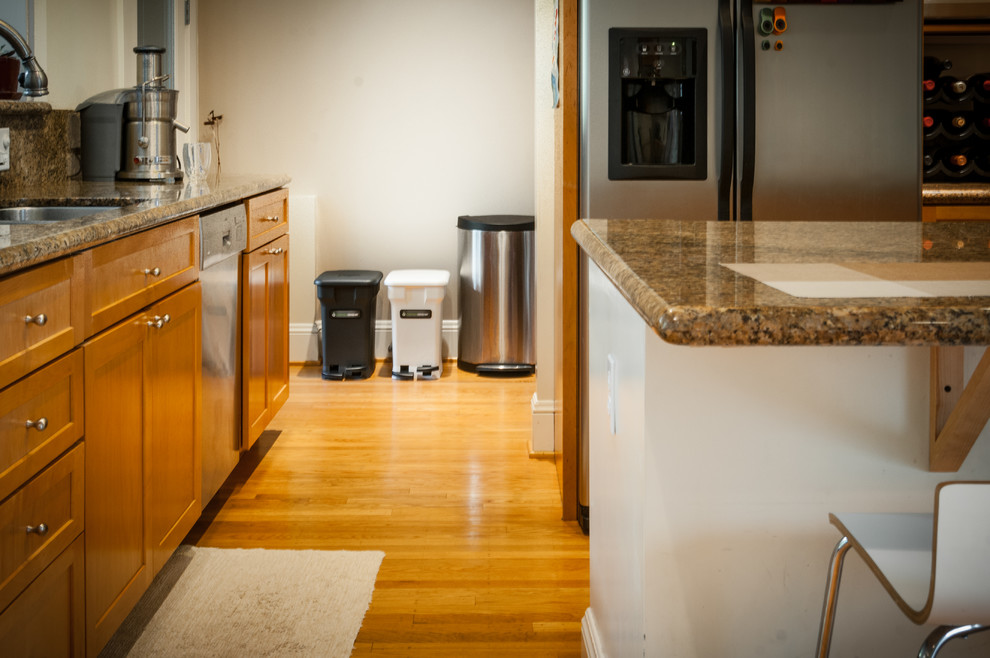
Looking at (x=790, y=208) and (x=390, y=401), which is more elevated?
(x=790, y=208)

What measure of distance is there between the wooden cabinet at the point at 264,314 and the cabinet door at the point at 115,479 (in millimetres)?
982

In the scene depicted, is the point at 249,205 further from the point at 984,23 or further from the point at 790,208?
the point at 984,23

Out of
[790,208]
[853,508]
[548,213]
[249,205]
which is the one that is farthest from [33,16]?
[853,508]

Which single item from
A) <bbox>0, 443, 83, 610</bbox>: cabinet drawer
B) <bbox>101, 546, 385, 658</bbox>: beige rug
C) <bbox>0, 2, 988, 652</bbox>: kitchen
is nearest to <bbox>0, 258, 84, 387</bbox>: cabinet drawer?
<bbox>0, 443, 83, 610</bbox>: cabinet drawer

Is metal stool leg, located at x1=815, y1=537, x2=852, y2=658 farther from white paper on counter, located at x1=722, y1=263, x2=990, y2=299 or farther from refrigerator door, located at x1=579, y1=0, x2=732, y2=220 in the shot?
refrigerator door, located at x1=579, y1=0, x2=732, y2=220

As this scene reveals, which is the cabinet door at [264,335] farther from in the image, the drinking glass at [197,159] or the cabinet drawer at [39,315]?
the cabinet drawer at [39,315]

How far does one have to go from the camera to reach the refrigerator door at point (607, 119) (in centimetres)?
263

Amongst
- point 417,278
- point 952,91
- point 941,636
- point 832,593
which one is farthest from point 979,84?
point 941,636

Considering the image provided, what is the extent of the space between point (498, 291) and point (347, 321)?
0.71 metres

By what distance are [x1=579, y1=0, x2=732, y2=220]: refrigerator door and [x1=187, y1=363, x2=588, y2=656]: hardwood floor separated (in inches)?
36.0

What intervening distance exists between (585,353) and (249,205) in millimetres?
1148

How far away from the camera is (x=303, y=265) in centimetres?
504

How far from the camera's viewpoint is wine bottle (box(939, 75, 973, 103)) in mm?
3861

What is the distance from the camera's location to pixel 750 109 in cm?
267
